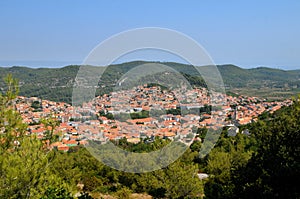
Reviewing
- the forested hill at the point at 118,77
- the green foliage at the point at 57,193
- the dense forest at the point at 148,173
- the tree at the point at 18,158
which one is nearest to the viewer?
the tree at the point at 18,158

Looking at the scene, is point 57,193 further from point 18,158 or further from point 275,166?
point 275,166

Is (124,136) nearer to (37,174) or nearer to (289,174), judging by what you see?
(289,174)

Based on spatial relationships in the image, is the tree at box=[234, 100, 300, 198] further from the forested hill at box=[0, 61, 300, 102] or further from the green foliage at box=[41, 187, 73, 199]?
the forested hill at box=[0, 61, 300, 102]

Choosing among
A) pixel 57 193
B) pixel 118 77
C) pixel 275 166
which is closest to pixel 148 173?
pixel 118 77

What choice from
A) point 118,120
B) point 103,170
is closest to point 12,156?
point 118,120

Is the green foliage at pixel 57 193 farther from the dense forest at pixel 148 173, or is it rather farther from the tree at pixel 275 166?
the tree at pixel 275 166

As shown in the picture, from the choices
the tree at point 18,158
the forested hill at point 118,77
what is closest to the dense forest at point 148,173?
the tree at point 18,158

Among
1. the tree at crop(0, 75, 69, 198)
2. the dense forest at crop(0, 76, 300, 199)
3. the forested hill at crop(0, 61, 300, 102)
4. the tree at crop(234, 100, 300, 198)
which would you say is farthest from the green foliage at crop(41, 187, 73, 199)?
the tree at crop(234, 100, 300, 198)
